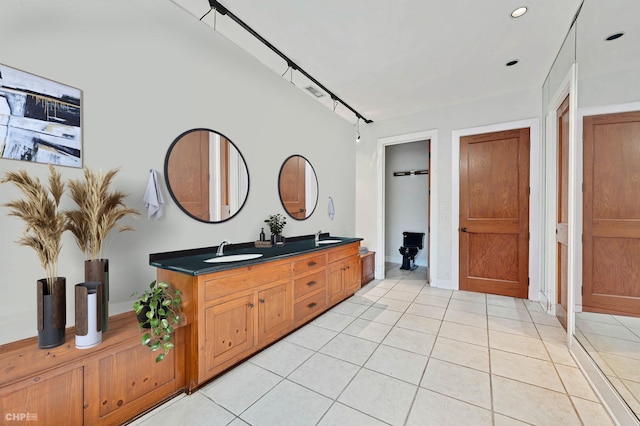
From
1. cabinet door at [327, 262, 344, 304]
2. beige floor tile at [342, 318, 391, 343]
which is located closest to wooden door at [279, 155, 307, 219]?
cabinet door at [327, 262, 344, 304]

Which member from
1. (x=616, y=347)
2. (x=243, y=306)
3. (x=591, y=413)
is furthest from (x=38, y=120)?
(x=616, y=347)

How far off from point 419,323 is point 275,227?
1981 millimetres

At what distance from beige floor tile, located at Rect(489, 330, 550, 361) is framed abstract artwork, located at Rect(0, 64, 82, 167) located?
12.2 ft

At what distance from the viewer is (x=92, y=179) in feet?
4.89

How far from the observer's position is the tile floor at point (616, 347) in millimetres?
1579

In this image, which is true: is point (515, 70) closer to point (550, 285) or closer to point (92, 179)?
point (550, 285)

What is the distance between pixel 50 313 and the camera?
4.32 ft

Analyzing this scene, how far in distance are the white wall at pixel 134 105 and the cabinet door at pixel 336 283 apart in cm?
110

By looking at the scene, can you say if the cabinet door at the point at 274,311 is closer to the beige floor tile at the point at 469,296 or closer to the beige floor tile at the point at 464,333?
the beige floor tile at the point at 464,333

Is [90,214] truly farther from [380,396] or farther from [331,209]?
[331,209]

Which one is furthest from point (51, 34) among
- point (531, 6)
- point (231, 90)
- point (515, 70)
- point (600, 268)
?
point (600, 268)

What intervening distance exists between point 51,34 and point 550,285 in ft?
16.8

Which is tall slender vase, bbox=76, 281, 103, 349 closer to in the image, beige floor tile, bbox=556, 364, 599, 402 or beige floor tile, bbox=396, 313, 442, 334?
→ beige floor tile, bbox=396, 313, 442, 334

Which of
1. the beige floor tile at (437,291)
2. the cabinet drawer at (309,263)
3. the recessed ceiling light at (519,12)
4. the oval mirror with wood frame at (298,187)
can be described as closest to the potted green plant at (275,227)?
the oval mirror with wood frame at (298,187)
